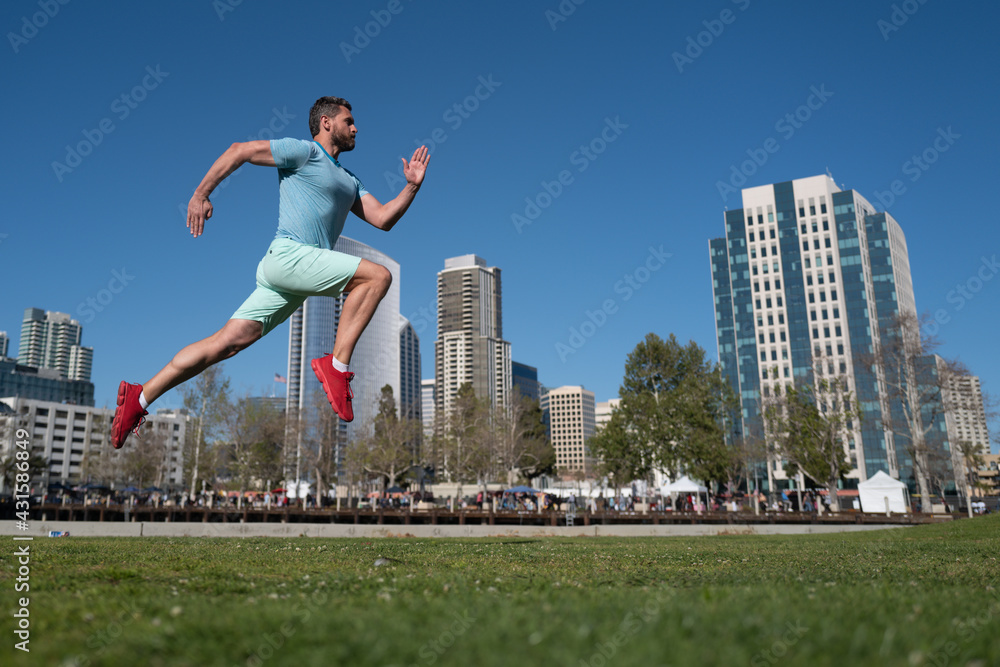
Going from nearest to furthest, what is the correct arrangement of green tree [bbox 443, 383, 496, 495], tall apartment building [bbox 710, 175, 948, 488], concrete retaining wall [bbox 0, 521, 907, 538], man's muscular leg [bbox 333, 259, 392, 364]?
1. man's muscular leg [bbox 333, 259, 392, 364]
2. concrete retaining wall [bbox 0, 521, 907, 538]
3. green tree [bbox 443, 383, 496, 495]
4. tall apartment building [bbox 710, 175, 948, 488]

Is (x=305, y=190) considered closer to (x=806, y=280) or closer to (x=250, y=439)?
(x=250, y=439)

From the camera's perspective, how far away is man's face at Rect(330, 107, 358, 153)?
552 centimetres

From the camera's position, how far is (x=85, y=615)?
2.64 metres

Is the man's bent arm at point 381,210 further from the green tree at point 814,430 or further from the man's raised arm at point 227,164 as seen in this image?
the green tree at point 814,430

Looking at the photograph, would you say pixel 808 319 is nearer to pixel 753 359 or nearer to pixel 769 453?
pixel 753 359

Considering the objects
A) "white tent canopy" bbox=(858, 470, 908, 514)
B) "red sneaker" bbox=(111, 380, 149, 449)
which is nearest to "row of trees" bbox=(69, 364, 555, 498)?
"white tent canopy" bbox=(858, 470, 908, 514)

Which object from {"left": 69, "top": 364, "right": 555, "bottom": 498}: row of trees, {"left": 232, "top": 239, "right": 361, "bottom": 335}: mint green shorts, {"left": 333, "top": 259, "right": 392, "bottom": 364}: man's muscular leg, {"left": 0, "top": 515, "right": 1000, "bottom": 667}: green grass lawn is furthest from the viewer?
{"left": 69, "top": 364, "right": 555, "bottom": 498}: row of trees

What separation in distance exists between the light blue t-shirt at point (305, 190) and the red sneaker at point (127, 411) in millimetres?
1718

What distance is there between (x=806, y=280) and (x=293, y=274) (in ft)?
374

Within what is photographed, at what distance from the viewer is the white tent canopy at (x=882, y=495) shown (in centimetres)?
4016

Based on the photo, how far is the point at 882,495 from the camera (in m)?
40.6

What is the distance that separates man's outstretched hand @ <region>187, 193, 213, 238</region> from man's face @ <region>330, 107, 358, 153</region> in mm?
1126

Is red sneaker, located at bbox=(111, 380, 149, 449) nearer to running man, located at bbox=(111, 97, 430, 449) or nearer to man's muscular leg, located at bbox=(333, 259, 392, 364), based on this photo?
running man, located at bbox=(111, 97, 430, 449)

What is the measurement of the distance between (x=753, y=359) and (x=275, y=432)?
7939cm
